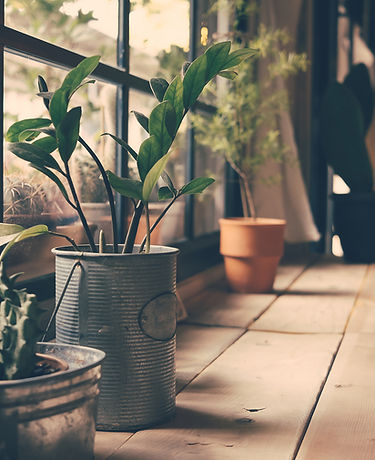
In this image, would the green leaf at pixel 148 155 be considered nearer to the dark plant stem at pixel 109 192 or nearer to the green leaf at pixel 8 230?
the dark plant stem at pixel 109 192

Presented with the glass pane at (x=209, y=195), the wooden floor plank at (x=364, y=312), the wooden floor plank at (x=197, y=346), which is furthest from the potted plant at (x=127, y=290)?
the glass pane at (x=209, y=195)

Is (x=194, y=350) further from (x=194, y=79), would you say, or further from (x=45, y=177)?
(x=194, y=79)

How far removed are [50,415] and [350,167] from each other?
315 centimetres

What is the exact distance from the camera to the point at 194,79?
1295 millimetres

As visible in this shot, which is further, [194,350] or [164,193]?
[194,350]

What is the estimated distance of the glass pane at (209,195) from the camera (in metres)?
3.20

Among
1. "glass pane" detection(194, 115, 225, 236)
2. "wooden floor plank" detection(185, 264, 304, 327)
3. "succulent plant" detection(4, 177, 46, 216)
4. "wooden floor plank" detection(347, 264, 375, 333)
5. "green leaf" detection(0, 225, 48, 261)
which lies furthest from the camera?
"glass pane" detection(194, 115, 225, 236)

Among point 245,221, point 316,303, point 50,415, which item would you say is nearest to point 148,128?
point 50,415

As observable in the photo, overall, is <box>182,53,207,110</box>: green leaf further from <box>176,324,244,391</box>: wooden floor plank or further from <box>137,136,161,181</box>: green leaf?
<box>176,324,244,391</box>: wooden floor plank

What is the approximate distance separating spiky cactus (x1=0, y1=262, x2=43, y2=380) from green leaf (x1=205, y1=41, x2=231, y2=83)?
55 centimetres

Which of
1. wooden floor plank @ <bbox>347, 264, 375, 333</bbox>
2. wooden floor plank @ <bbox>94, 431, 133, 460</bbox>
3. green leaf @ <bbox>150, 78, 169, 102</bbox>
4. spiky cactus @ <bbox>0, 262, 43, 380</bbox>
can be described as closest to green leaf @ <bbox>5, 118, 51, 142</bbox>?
green leaf @ <bbox>150, 78, 169, 102</bbox>

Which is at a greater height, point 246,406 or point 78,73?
point 78,73

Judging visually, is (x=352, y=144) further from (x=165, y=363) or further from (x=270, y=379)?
(x=165, y=363)

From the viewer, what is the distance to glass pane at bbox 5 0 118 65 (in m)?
1.64
